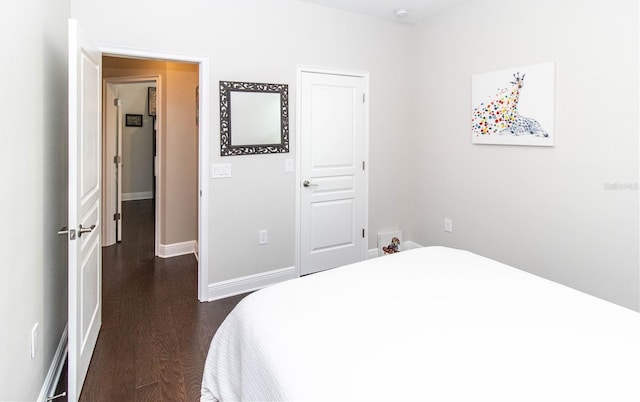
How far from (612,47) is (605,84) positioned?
9.0 inches

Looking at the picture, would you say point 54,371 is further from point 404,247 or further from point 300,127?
point 404,247

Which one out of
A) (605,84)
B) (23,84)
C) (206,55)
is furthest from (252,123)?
(605,84)


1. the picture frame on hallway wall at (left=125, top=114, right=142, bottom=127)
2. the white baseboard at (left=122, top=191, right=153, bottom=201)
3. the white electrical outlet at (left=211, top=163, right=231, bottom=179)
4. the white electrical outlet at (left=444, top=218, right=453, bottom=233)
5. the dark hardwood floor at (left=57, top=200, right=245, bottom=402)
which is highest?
the picture frame on hallway wall at (left=125, top=114, right=142, bottom=127)

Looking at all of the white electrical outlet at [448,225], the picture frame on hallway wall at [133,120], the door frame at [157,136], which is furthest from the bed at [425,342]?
the picture frame on hallway wall at [133,120]

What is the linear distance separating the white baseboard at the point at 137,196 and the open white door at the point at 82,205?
5.90 m

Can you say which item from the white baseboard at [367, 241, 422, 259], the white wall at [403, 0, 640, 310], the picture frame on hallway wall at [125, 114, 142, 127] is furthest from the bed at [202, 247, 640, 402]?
the picture frame on hallway wall at [125, 114, 142, 127]

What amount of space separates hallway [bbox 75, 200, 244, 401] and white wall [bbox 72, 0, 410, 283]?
16.9 inches

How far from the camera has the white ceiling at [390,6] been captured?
3365 mm

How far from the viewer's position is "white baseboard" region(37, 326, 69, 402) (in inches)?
70.4

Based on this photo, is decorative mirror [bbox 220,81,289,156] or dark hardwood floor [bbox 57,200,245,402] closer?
dark hardwood floor [bbox 57,200,245,402]

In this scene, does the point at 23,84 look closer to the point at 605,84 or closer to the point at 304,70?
the point at 304,70

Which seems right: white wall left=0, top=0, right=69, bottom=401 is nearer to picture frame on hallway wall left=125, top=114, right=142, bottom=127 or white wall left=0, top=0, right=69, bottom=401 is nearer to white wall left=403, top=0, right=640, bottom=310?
white wall left=403, top=0, right=640, bottom=310

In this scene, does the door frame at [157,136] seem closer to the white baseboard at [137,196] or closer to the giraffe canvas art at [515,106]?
the giraffe canvas art at [515,106]

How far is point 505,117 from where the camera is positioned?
122 inches
